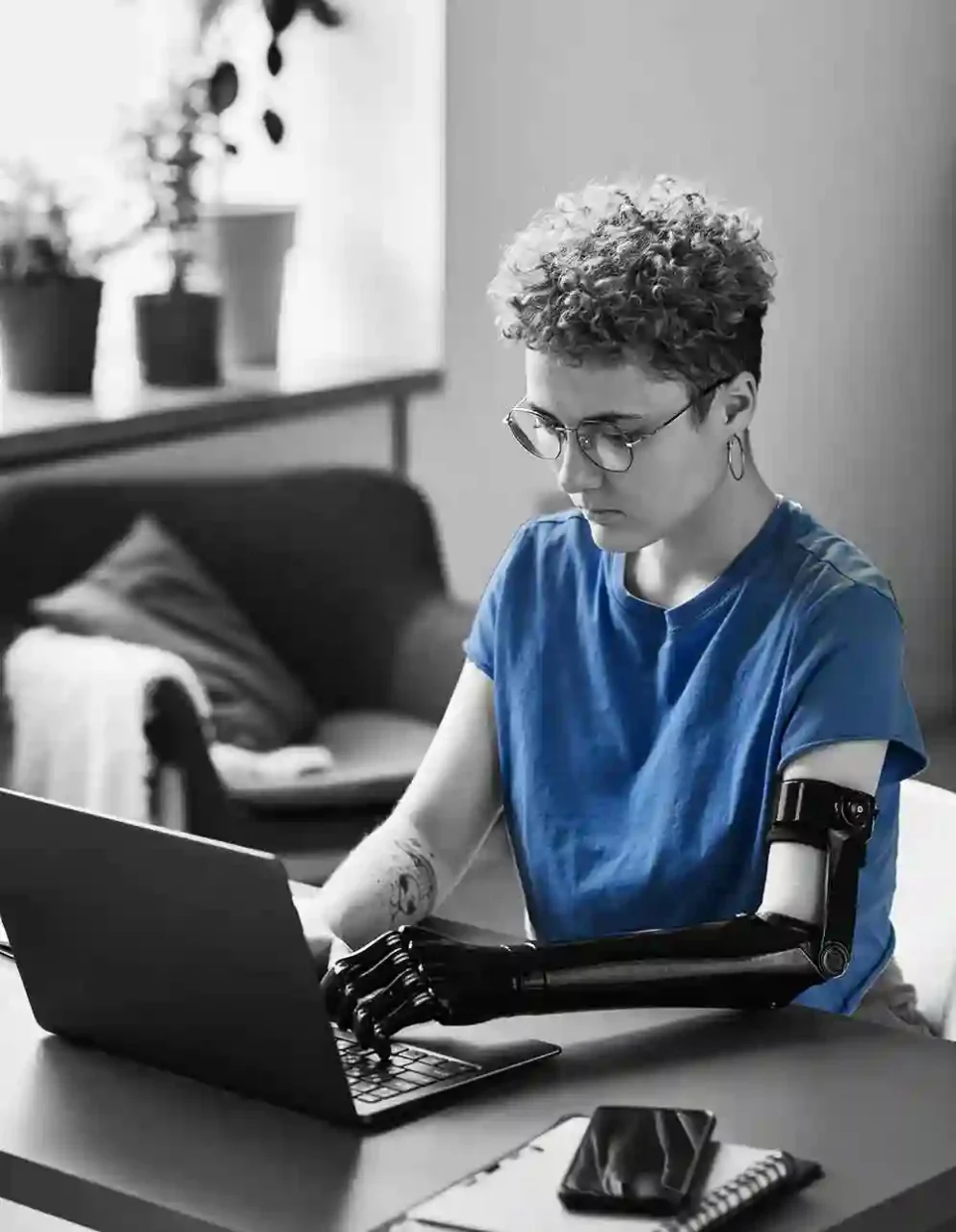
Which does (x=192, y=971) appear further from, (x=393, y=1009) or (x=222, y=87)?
(x=222, y=87)

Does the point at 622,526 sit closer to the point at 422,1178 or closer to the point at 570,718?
the point at 570,718

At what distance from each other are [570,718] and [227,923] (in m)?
0.60

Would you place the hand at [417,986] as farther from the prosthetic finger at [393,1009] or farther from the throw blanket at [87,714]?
the throw blanket at [87,714]

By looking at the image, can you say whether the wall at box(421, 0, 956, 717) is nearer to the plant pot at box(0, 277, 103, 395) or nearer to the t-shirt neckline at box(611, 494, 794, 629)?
the plant pot at box(0, 277, 103, 395)

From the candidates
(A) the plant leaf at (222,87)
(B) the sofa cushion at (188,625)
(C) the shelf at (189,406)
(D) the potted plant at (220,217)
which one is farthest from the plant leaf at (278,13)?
(B) the sofa cushion at (188,625)

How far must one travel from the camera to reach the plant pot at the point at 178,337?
3.78 meters

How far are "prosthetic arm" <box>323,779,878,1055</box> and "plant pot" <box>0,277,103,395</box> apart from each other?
2.19 metres

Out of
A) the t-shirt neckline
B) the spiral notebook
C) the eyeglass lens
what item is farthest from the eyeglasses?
the spiral notebook

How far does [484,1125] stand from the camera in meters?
1.38

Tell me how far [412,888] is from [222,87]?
2259 millimetres

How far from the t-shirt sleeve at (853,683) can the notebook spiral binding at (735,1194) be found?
0.50m

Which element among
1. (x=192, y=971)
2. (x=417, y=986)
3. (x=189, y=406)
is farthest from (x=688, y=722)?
(x=189, y=406)

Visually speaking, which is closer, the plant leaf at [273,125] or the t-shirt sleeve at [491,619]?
the t-shirt sleeve at [491,619]

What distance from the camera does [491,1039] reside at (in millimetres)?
1521
